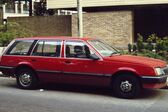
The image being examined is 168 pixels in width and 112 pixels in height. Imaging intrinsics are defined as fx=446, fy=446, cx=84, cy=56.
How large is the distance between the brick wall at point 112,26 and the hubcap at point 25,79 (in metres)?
14.9

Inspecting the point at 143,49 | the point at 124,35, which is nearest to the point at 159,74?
the point at 143,49

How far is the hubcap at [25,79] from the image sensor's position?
11852 millimetres

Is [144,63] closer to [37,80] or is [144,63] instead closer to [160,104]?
[160,104]

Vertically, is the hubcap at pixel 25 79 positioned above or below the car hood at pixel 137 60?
below

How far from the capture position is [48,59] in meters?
11.6

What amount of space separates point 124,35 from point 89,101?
16.9m

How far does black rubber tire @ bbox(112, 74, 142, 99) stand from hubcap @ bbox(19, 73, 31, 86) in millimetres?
2501

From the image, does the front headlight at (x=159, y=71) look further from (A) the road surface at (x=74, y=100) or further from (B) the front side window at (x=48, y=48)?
(B) the front side window at (x=48, y=48)

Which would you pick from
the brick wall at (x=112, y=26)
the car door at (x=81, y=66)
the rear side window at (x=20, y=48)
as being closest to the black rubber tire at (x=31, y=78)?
the rear side window at (x=20, y=48)

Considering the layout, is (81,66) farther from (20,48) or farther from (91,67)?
(20,48)

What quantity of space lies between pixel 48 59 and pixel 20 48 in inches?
41.4

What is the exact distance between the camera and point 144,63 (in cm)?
1045

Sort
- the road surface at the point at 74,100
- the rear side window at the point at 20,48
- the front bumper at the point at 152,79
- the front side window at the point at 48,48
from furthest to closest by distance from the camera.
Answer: the rear side window at the point at 20,48 < the front side window at the point at 48,48 < the front bumper at the point at 152,79 < the road surface at the point at 74,100

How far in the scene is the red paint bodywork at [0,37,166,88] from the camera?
10.4m
